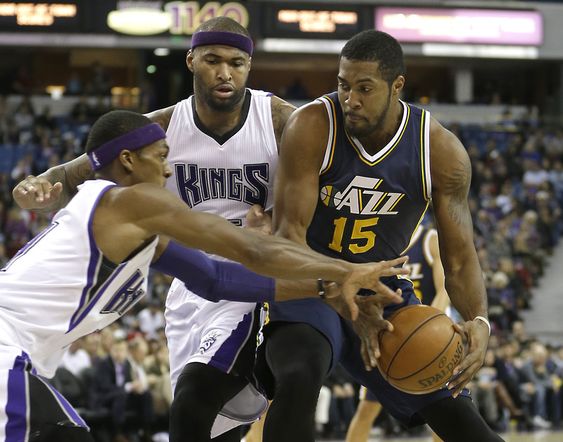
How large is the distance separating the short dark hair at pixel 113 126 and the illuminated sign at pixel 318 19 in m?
16.0

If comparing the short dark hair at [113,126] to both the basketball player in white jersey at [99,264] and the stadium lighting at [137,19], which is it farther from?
the stadium lighting at [137,19]

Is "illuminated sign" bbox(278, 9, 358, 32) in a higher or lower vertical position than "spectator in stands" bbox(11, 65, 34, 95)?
higher

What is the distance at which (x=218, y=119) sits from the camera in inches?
198

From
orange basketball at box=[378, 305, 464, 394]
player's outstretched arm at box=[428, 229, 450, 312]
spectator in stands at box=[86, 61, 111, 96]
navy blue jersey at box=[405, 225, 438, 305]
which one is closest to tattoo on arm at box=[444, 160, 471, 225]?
orange basketball at box=[378, 305, 464, 394]

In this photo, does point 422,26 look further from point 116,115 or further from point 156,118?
point 116,115

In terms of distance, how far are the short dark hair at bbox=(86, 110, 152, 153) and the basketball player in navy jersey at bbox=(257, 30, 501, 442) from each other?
941 mm

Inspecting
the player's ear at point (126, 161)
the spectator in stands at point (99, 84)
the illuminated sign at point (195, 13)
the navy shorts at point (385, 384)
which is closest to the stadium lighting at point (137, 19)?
the illuminated sign at point (195, 13)

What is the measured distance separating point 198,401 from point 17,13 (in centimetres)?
1545

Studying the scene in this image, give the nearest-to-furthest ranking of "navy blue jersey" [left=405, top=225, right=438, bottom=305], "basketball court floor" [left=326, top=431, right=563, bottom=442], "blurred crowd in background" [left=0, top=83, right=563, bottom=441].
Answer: "navy blue jersey" [left=405, top=225, right=438, bottom=305], "blurred crowd in background" [left=0, top=83, right=563, bottom=441], "basketball court floor" [left=326, top=431, right=563, bottom=442]

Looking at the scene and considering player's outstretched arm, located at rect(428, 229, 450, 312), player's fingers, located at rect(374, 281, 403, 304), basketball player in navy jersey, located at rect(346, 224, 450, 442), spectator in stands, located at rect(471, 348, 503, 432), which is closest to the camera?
player's fingers, located at rect(374, 281, 403, 304)

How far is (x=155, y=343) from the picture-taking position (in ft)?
36.4

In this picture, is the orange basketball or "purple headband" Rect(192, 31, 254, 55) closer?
the orange basketball

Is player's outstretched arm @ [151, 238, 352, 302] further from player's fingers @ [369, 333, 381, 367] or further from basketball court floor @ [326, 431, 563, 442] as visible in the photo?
basketball court floor @ [326, 431, 563, 442]

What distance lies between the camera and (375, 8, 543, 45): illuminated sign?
66.7ft
